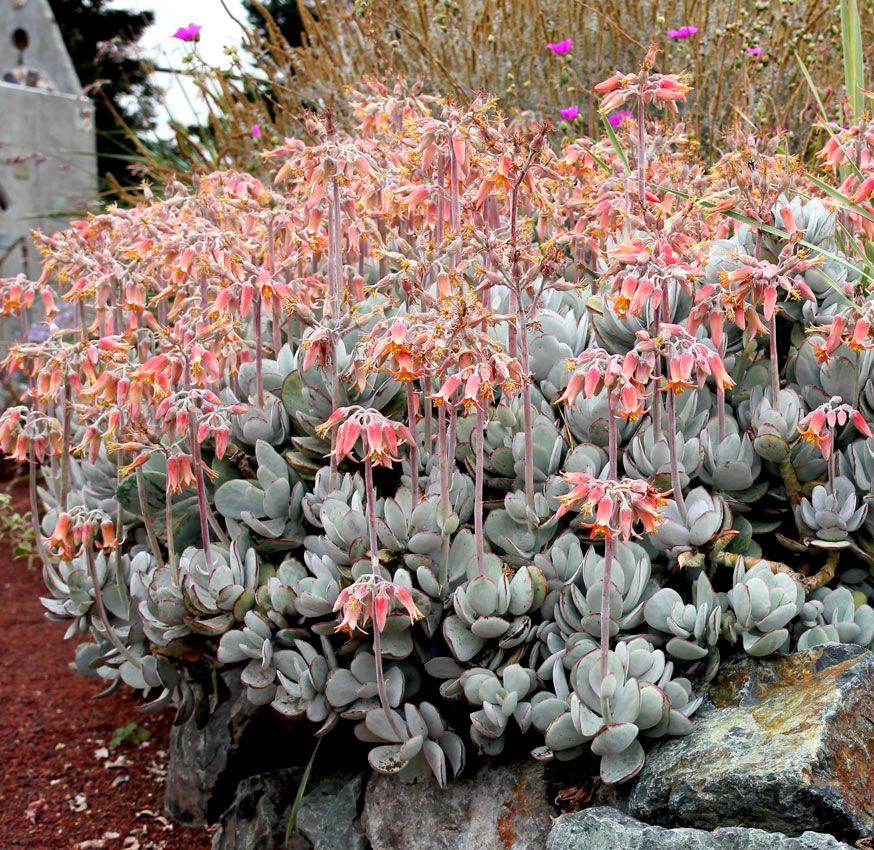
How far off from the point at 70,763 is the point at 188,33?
2.72 metres

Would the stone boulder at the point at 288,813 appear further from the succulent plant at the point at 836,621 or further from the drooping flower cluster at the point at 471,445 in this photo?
the succulent plant at the point at 836,621

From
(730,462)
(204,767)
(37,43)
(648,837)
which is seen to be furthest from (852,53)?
(37,43)

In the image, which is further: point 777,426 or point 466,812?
point 777,426

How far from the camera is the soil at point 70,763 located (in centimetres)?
283

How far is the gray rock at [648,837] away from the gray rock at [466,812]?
199mm

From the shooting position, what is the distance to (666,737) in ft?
6.48

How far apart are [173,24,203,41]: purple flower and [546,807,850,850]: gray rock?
3.26m

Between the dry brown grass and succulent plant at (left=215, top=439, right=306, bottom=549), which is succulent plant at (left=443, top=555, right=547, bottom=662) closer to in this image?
succulent plant at (left=215, top=439, right=306, bottom=549)

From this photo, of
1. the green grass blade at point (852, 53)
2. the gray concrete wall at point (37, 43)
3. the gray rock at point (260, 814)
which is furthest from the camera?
the gray concrete wall at point (37, 43)

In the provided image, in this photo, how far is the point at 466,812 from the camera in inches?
84.2

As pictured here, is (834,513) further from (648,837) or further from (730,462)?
(648,837)

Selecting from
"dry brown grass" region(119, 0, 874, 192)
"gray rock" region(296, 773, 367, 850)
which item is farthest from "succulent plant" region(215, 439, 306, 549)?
"dry brown grass" region(119, 0, 874, 192)

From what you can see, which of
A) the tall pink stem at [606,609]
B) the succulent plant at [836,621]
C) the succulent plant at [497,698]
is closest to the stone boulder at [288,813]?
the succulent plant at [497,698]

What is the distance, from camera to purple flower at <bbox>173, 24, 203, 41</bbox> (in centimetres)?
386
